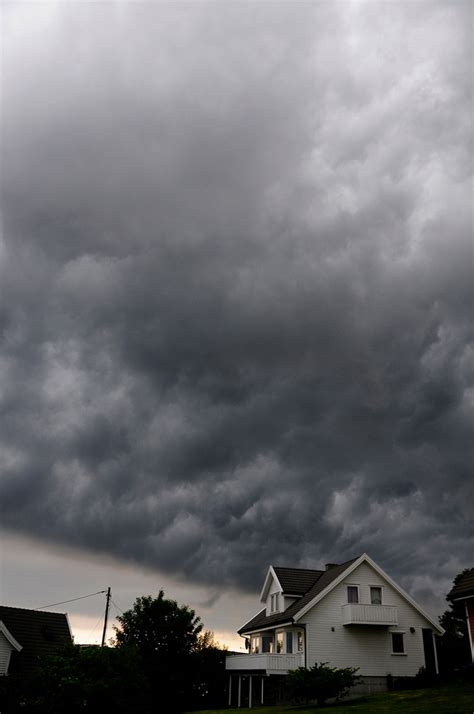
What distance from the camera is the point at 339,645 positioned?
157 feet

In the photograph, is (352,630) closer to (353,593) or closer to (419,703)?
(353,593)

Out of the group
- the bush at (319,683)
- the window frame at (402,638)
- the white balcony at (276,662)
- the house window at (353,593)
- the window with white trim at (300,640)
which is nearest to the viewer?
the bush at (319,683)

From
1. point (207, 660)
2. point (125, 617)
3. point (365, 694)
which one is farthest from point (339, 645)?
point (125, 617)

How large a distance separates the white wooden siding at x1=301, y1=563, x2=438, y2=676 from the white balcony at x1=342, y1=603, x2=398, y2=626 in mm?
1057

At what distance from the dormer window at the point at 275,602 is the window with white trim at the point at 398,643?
967 cm

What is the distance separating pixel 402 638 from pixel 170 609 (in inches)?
716

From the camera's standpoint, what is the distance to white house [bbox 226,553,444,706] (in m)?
47.5

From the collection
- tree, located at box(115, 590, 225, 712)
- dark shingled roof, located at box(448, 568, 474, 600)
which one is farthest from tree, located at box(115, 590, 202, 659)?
dark shingled roof, located at box(448, 568, 474, 600)

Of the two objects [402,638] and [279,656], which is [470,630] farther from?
[279,656]

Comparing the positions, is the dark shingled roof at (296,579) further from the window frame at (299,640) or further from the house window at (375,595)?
the house window at (375,595)

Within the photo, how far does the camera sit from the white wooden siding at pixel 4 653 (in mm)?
49219

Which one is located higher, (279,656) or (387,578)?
(387,578)

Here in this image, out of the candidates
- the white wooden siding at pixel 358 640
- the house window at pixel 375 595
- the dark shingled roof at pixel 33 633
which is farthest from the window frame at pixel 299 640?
the dark shingled roof at pixel 33 633

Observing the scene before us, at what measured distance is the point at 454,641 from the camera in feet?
231
